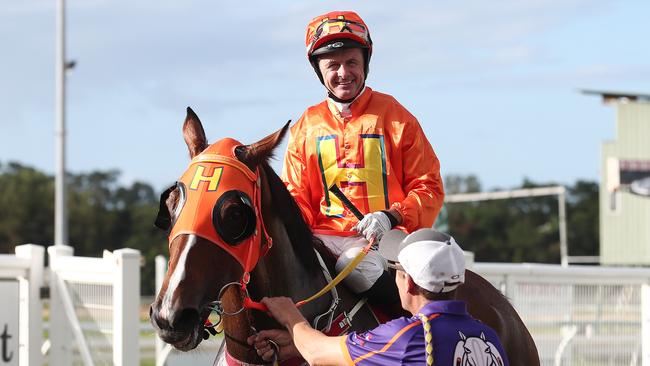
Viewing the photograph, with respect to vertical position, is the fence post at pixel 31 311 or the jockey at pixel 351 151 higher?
the jockey at pixel 351 151

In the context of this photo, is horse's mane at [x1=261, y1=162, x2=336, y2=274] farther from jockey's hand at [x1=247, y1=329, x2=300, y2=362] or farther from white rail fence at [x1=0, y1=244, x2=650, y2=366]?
white rail fence at [x1=0, y1=244, x2=650, y2=366]

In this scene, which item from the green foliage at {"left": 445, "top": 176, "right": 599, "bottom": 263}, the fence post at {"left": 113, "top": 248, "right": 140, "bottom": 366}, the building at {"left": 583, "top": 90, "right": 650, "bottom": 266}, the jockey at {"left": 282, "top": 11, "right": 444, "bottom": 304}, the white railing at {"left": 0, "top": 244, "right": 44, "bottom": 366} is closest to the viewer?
the jockey at {"left": 282, "top": 11, "right": 444, "bottom": 304}

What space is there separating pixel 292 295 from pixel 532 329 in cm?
444

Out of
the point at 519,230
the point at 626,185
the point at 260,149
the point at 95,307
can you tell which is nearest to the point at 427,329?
the point at 260,149

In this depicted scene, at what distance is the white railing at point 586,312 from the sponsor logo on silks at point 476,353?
4649 millimetres

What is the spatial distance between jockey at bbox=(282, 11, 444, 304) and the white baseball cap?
0.95 m

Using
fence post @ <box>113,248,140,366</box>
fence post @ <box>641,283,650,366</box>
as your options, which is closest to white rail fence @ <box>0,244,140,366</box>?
fence post @ <box>113,248,140,366</box>

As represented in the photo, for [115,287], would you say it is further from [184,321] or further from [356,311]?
[184,321]

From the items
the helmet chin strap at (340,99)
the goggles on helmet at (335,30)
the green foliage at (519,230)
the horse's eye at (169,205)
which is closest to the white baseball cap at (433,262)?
the horse's eye at (169,205)

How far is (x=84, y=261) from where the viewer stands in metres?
7.23

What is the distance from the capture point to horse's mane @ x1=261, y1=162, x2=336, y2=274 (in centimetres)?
437

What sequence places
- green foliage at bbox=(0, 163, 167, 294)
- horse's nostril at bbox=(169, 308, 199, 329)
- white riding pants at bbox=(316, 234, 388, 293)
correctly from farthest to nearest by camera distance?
green foliage at bbox=(0, 163, 167, 294) → white riding pants at bbox=(316, 234, 388, 293) → horse's nostril at bbox=(169, 308, 199, 329)

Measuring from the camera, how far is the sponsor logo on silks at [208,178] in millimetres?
3996

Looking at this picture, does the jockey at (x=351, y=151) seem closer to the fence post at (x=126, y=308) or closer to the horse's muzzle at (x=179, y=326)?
the horse's muzzle at (x=179, y=326)
